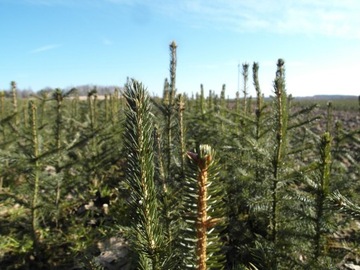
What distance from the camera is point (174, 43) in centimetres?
385

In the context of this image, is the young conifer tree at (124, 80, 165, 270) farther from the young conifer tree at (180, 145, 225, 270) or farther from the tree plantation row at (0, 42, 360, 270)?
the young conifer tree at (180, 145, 225, 270)

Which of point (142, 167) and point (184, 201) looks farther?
point (142, 167)

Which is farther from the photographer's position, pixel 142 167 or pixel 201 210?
pixel 142 167

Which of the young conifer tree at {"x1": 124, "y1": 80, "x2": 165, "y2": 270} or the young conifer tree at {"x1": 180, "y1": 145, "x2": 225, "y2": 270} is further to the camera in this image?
the young conifer tree at {"x1": 124, "y1": 80, "x2": 165, "y2": 270}

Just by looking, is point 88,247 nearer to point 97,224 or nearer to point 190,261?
point 97,224

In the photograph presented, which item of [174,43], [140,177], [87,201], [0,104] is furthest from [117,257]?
[0,104]

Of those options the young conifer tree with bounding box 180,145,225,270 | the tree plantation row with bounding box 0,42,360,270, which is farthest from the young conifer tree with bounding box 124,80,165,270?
the young conifer tree with bounding box 180,145,225,270

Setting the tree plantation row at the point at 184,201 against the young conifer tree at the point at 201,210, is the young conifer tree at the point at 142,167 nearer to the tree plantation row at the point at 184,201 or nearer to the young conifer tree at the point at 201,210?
the tree plantation row at the point at 184,201

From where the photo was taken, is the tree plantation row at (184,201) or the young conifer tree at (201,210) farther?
the tree plantation row at (184,201)

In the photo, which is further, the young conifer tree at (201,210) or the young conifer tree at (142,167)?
the young conifer tree at (142,167)

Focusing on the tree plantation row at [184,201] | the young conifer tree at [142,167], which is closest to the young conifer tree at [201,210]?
the tree plantation row at [184,201]

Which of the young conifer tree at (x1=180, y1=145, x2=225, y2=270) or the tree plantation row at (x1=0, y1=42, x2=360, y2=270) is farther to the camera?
the tree plantation row at (x1=0, y1=42, x2=360, y2=270)

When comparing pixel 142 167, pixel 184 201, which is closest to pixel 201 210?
pixel 184 201

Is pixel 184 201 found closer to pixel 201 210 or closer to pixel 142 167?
pixel 201 210
